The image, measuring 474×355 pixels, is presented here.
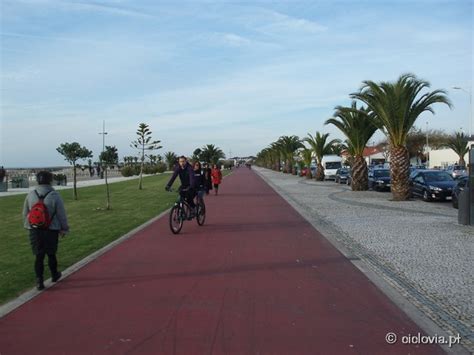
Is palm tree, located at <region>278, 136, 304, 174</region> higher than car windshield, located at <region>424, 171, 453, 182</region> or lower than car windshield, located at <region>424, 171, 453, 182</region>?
higher

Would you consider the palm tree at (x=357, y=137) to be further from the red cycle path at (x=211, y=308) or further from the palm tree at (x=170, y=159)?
the palm tree at (x=170, y=159)

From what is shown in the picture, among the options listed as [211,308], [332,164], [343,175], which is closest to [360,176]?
[343,175]

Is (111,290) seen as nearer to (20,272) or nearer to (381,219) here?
(20,272)

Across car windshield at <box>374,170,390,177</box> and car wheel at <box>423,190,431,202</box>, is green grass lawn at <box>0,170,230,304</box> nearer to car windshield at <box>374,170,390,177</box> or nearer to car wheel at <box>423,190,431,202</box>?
car wheel at <box>423,190,431,202</box>

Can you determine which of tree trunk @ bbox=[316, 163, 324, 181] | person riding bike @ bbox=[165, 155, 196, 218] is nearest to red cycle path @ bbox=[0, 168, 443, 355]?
person riding bike @ bbox=[165, 155, 196, 218]

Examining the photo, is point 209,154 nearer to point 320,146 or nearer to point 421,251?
point 320,146

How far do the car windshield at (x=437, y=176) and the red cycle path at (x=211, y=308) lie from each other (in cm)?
1435

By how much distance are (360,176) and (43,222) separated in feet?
78.7

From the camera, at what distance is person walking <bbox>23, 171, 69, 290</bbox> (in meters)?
6.85

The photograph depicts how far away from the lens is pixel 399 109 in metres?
21.2

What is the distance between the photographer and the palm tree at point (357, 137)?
28.9 meters

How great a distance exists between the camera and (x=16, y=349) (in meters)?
4.68

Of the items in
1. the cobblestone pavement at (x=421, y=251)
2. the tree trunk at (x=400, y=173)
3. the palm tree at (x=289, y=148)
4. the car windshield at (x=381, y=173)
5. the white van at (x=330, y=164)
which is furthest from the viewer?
the palm tree at (x=289, y=148)

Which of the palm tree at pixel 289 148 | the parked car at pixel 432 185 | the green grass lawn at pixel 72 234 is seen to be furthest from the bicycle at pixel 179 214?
the palm tree at pixel 289 148
